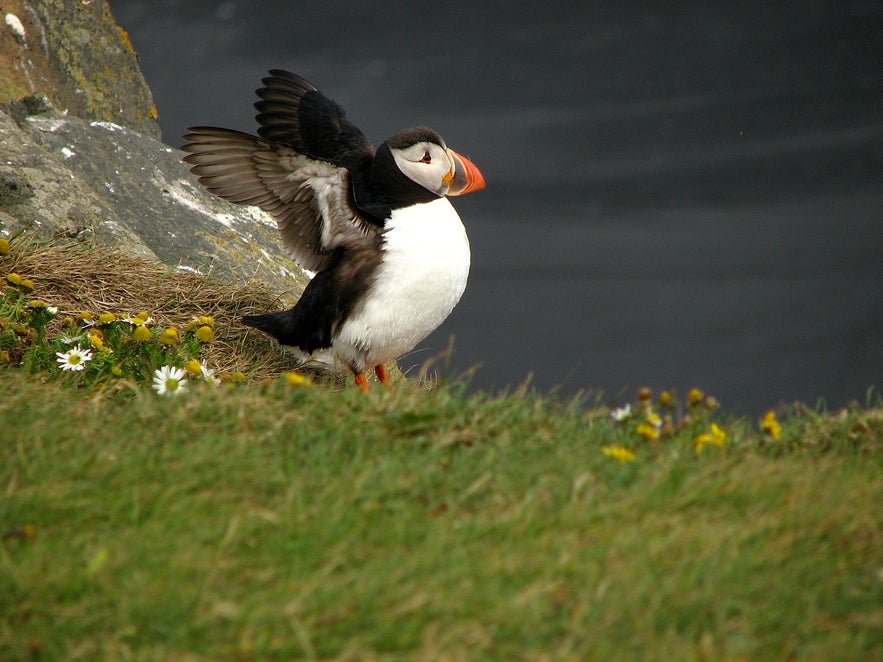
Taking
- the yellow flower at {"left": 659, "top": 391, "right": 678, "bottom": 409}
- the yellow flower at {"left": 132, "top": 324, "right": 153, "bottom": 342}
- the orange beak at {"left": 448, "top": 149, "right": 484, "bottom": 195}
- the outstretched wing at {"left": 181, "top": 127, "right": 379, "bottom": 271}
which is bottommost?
the yellow flower at {"left": 132, "top": 324, "right": 153, "bottom": 342}

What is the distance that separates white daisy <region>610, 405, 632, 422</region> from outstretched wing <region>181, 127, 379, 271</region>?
2178 millimetres

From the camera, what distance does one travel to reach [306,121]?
570 centimetres

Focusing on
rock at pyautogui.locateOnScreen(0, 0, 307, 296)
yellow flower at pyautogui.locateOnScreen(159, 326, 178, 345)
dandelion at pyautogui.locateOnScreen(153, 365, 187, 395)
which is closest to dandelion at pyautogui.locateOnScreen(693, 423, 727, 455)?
dandelion at pyautogui.locateOnScreen(153, 365, 187, 395)

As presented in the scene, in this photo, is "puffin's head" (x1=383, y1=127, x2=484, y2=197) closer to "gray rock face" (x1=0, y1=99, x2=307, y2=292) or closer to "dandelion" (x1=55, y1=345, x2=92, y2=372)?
"dandelion" (x1=55, y1=345, x2=92, y2=372)

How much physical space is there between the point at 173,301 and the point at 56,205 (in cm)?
122

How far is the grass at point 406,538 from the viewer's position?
7.72 feet

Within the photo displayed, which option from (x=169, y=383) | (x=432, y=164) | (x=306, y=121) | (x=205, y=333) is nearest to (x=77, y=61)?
(x=306, y=121)

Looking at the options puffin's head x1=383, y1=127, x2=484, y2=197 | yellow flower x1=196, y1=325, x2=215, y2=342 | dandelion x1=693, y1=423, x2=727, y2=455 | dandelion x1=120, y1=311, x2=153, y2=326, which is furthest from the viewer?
puffin's head x1=383, y1=127, x2=484, y2=197

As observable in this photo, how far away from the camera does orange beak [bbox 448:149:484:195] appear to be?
5.47 meters

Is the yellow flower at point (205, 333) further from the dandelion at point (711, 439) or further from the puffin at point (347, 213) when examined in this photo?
the dandelion at point (711, 439)

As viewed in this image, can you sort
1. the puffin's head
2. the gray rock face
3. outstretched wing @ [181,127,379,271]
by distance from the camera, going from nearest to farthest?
the puffin's head
outstretched wing @ [181,127,379,271]
the gray rock face

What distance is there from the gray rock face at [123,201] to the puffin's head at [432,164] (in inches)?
81.6

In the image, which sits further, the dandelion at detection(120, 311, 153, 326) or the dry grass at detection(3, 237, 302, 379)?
the dry grass at detection(3, 237, 302, 379)

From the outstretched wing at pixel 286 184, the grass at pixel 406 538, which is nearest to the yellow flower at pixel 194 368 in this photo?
the grass at pixel 406 538
